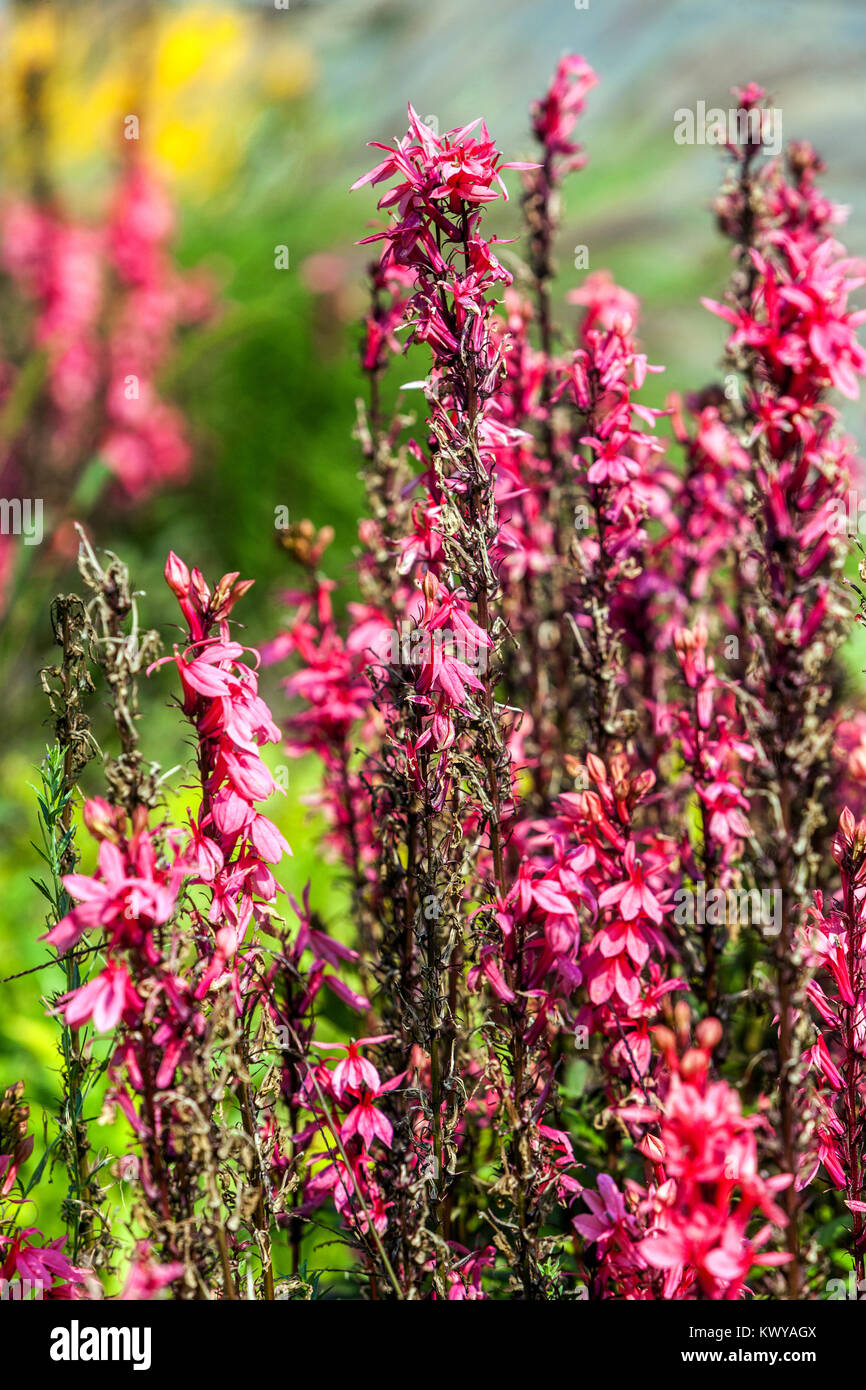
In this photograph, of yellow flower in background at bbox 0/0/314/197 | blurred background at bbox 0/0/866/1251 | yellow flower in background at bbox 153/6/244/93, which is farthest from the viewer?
yellow flower in background at bbox 153/6/244/93

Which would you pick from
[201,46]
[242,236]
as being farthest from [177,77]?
[242,236]

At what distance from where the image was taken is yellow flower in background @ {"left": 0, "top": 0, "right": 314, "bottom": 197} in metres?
10.3

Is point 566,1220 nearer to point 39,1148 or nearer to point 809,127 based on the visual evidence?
point 39,1148

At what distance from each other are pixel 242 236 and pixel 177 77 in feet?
13.0

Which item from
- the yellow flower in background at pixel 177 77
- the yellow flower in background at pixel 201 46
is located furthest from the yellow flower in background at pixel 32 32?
the yellow flower in background at pixel 201 46

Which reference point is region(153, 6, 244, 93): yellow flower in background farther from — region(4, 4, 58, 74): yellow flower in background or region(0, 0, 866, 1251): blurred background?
region(4, 4, 58, 74): yellow flower in background

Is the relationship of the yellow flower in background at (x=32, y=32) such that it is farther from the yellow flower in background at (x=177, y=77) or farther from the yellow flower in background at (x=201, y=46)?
the yellow flower in background at (x=201, y=46)

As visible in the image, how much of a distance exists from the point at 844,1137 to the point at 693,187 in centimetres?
848

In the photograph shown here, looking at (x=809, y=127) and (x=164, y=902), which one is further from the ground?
(x=809, y=127)

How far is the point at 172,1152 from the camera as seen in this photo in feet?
4.28

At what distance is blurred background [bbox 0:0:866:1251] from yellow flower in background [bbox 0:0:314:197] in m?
0.03

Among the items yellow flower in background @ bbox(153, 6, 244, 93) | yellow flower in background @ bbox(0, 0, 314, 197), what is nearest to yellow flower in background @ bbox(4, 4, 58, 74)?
yellow flower in background @ bbox(0, 0, 314, 197)

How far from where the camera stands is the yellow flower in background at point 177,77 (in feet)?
33.8

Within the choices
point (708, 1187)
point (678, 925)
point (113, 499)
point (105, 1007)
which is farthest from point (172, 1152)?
point (113, 499)
